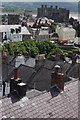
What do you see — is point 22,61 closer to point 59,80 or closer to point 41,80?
point 41,80

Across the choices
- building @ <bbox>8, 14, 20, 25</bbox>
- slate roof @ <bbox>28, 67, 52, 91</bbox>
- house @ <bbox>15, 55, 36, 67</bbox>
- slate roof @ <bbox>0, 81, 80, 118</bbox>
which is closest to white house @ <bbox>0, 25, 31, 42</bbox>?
building @ <bbox>8, 14, 20, 25</bbox>

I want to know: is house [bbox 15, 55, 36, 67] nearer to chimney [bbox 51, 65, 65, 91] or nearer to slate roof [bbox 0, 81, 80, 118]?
chimney [bbox 51, 65, 65, 91]

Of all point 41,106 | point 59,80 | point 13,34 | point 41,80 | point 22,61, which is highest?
point 59,80

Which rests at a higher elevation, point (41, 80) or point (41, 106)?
point (41, 106)

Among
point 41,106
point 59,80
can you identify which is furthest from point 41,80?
point 41,106

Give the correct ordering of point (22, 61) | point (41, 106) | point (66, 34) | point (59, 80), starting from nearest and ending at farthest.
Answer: point (41, 106) < point (59, 80) < point (22, 61) < point (66, 34)

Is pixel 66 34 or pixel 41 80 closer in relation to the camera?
pixel 41 80

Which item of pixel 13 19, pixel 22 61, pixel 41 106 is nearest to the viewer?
pixel 41 106

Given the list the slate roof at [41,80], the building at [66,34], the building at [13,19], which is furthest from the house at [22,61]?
the building at [13,19]
